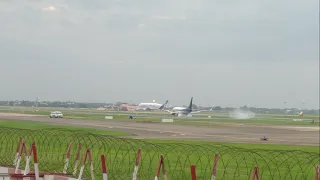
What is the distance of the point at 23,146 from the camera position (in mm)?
18719

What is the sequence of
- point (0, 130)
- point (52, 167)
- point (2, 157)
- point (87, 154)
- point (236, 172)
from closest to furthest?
point (87, 154) < point (52, 167) < point (2, 157) < point (236, 172) < point (0, 130)

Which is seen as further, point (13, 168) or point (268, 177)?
point (268, 177)

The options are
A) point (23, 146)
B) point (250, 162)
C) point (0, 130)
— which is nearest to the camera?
point (23, 146)

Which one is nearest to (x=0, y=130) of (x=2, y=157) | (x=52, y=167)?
(x=2, y=157)

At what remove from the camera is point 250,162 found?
31.3 metres

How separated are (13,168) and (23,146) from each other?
5.25 feet

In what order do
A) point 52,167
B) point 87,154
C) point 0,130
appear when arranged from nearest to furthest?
point 87,154 → point 52,167 → point 0,130

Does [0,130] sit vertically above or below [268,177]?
above

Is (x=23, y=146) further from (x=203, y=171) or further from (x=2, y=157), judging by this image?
(x=203, y=171)

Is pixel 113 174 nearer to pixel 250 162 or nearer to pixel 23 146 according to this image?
pixel 23 146

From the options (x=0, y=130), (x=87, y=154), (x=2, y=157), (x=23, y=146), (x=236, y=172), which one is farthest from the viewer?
(x=0, y=130)

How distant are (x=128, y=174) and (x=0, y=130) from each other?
30.0 feet

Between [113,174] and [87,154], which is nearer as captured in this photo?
[87,154]

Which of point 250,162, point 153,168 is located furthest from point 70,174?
point 250,162
